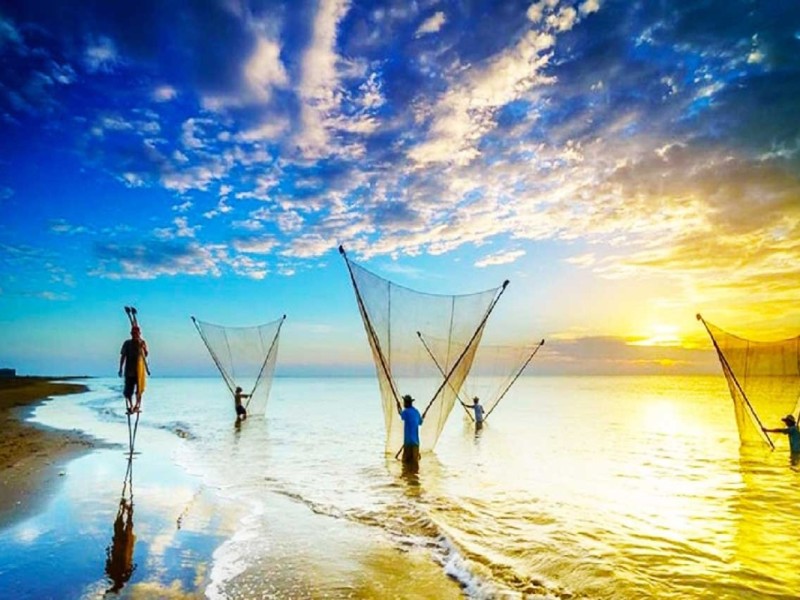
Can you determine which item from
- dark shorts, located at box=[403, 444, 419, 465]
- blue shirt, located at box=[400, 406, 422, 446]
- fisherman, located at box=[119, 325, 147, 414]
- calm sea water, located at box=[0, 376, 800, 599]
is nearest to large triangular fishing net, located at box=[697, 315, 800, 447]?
calm sea water, located at box=[0, 376, 800, 599]

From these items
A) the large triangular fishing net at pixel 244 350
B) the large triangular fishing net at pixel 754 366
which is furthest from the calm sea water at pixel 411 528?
the large triangular fishing net at pixel 244 350

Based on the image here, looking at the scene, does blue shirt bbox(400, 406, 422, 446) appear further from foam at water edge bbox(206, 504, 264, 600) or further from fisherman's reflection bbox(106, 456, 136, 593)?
Answer: fisherman's reflection bbox(106, 456, 136, 593)

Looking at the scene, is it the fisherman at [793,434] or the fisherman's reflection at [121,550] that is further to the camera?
the fisherman at [793,434]

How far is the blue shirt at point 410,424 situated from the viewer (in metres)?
13.1

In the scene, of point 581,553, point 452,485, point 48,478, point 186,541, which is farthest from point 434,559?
point 48,478

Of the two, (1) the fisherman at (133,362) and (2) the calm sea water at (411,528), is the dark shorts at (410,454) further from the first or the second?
(1) the fisherman at (133,362)

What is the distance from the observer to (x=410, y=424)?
13133mm

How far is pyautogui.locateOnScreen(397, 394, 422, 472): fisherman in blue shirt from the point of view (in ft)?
43.0

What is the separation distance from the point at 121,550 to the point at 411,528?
451 cm

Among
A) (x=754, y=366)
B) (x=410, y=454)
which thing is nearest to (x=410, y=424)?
(x=410, y=454)

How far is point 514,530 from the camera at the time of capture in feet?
30.1

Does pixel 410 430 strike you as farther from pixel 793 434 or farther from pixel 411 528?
pixel 793 434

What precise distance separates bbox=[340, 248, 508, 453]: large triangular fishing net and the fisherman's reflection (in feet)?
21.2

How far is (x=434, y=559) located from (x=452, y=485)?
588cm
